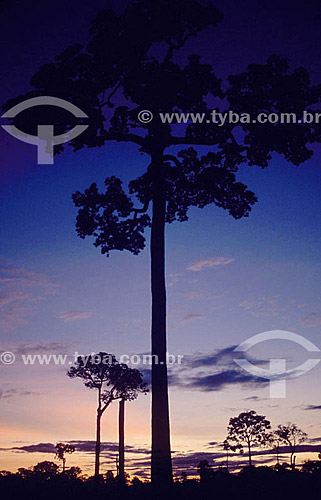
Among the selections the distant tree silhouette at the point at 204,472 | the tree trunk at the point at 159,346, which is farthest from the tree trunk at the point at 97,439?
the tree trunk at the point at 159,346

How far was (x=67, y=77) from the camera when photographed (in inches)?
672

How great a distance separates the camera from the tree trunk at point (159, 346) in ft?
44.0

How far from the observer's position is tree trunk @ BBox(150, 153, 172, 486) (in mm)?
13422

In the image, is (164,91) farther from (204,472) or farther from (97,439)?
(97,439)

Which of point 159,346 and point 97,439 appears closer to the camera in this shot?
point 159,346

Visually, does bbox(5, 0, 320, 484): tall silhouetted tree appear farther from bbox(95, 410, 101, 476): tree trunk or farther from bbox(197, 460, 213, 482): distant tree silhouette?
bbox(95, 410, 101, 476): tree trunk

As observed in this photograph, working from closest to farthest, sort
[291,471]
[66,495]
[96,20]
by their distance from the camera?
[66,495] → [291,471] → [96,20]

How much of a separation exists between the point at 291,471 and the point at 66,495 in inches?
235

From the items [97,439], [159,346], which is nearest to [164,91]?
[159,346]

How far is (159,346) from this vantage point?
582 inches

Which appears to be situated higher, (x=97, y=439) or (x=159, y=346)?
(x=159, y=346)

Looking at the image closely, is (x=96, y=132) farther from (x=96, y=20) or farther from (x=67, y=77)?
(x=96, y=20)

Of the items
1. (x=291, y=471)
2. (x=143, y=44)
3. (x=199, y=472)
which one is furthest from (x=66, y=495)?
(x=143, y=44)

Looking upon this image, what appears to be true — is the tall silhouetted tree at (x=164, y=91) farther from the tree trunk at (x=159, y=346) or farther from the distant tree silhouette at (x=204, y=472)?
the distant tree silhouette at (x=204, y=472)
